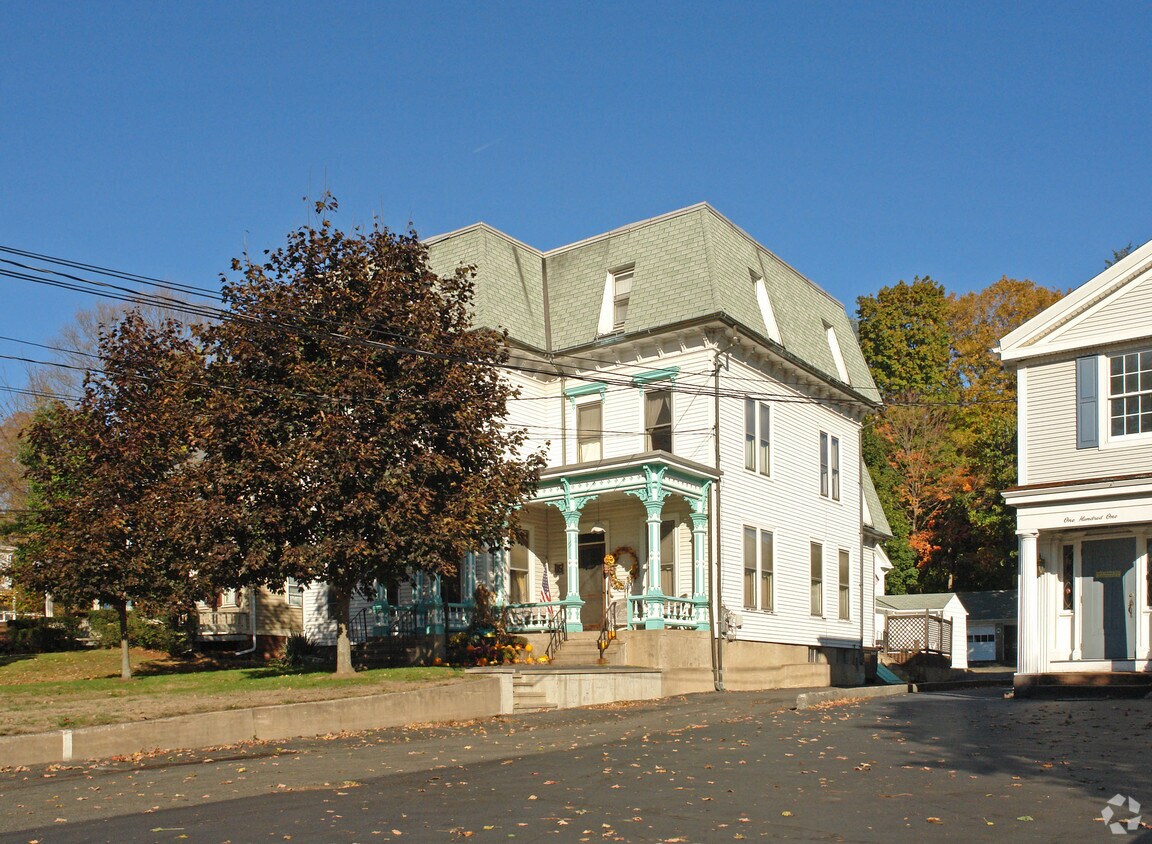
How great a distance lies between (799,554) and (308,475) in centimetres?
1559

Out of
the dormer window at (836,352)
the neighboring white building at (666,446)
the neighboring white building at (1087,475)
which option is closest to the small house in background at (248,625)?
the neighboring white building at (666,446)

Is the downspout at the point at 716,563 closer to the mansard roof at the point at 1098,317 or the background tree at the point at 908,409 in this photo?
the mansard roof at the point at 1098,317

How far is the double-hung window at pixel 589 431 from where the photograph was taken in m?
30.1

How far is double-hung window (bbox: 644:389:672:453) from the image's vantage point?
29.1m

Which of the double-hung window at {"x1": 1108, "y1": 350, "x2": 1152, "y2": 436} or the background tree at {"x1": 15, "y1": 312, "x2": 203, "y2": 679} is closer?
the double-hung window at {"x1": 1108, "y1": 350, "x2": 1152, "y2": 436}

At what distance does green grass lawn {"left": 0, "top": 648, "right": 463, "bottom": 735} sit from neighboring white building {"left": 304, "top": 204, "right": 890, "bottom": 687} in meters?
5.25

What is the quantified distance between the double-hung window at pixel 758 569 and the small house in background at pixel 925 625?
35.0 feet

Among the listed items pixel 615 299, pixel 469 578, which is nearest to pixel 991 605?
pixel 615 299

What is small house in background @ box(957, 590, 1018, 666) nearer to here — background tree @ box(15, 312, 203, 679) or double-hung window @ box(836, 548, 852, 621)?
double-hung window @ box(836, 548, 852, 621)

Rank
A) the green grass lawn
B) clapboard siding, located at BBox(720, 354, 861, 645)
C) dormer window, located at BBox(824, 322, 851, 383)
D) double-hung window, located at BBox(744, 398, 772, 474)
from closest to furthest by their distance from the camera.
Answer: the green grass lawn → clapboard siding, located at BBox(720, 354, 861, 645) → double-hung window, located at BBox(744, 398, 772, 474) → dormer window, located at BBox(824, 322, 851, 383)

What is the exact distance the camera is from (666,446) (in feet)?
95.2

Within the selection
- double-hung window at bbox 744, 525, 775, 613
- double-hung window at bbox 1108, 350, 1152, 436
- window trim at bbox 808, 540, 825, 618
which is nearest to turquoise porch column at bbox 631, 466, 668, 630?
double-hung window at bbox 744, 525, 775, 613

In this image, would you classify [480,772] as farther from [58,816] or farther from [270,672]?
[270,672]

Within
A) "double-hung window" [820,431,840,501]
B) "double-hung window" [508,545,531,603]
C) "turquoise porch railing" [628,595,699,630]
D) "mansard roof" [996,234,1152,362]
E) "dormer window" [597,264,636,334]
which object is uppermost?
"dormer window" [597,264,636,334]
